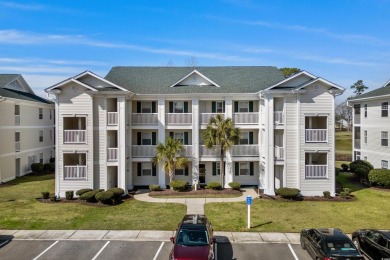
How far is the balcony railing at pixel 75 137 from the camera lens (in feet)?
84.9

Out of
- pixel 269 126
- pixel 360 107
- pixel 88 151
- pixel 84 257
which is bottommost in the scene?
pixel 84 257

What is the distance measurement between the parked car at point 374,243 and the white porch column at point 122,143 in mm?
17716

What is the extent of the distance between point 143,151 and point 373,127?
25.5 m

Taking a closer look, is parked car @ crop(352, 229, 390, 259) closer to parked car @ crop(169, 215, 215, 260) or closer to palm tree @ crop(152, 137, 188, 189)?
parked car @ crop(169, 215, 215, 260)

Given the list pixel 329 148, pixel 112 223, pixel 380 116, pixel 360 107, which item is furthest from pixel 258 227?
pixel 360 107

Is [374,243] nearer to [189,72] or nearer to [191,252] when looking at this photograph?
[191,252]

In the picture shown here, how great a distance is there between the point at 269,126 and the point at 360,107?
59.9ft

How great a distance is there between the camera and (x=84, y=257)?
579 inches

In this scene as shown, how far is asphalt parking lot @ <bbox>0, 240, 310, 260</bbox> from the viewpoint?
582 inches

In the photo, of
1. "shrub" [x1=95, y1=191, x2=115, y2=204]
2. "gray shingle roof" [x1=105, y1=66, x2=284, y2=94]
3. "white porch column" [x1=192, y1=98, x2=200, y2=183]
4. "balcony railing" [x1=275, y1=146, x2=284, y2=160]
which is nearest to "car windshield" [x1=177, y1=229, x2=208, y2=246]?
"shrub" [x1=95, y1=191, x2=115, y2=204]

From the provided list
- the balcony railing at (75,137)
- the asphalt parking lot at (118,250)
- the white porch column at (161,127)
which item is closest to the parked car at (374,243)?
the asphalt parking lot at (118,250)

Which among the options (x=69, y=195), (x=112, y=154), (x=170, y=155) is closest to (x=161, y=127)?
(x=170, y=155)

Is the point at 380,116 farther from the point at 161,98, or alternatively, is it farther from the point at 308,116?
the point at 161,98

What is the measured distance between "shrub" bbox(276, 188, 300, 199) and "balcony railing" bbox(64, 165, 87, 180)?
52.7 ft
